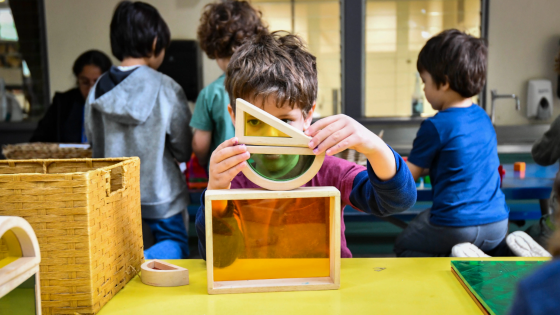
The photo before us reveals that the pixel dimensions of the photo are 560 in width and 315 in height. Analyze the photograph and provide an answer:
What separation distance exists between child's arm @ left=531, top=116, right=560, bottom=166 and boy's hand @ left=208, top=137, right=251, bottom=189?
1.67 metres

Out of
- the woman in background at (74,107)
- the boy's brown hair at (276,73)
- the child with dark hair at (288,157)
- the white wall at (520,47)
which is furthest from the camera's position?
the white wall at (520,47)

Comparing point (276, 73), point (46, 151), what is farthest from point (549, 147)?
point (46, 151)

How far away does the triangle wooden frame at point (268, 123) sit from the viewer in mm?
741

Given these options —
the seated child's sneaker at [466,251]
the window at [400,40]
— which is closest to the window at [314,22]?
the window at [400,40]

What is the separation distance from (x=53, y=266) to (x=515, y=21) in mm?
4181

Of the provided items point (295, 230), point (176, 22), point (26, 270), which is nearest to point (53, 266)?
point (26, 270)

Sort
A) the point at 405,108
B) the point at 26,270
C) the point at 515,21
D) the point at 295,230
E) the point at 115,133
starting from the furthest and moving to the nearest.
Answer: the point at 405,108 → the point at 515,21 → the point at 115,133 → the point at 295,230 → the point at 26,270

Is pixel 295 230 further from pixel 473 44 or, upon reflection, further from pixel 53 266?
pixel 473 44

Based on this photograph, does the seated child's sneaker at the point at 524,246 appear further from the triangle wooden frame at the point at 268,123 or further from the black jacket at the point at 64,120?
the black jacket at the point at 64,120

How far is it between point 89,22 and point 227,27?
2821 millimetres

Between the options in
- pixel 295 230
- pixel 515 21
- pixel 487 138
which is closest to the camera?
pixel 295 230

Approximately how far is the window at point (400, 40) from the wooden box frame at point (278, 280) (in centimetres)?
338

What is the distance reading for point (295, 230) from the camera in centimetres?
83

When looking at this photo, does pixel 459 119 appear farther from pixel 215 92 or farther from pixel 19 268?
pixel 19 268
